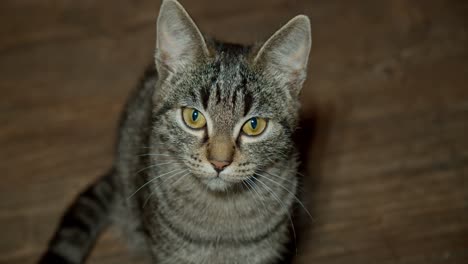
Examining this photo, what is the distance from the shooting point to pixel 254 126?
1.48m

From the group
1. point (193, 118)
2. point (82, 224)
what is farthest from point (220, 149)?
point (82, 224)

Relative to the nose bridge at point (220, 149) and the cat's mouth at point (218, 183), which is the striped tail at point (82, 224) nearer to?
the cat's mouth at point (218, 183)

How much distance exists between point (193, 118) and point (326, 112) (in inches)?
35.9

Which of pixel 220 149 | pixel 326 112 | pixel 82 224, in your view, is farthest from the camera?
pixel 326 112

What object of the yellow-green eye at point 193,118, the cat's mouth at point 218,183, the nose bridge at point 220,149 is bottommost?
the cat's mouth at point 218,183

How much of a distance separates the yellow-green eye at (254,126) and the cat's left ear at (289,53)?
131 millimetres

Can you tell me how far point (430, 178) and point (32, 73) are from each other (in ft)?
5.34

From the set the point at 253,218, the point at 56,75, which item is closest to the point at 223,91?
the point at 253,218

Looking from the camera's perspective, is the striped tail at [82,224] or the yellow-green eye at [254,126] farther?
the striped tail at [82,224]

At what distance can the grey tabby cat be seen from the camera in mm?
1446

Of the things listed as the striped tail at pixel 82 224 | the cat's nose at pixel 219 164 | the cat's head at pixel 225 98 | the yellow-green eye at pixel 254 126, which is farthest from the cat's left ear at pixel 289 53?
the striped tail at pixel 82 224

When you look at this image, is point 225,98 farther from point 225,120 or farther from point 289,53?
point 289,53

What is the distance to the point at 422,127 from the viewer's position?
7.18ft

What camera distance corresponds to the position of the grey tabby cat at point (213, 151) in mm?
1446
